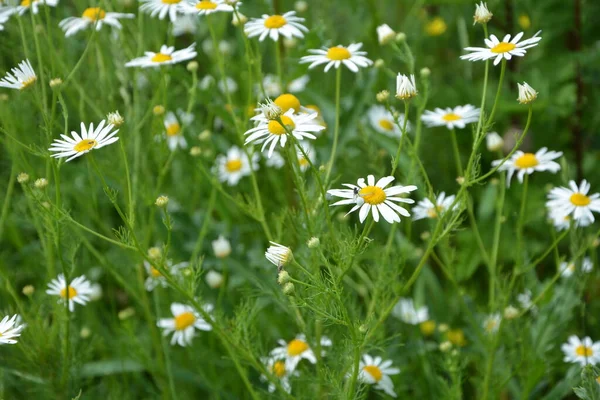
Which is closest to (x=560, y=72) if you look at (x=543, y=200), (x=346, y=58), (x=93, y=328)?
(x=543, y=200)

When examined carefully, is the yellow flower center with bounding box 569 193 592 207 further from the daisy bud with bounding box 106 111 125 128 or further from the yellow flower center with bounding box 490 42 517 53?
the daisy bud with bounding box 106 111 125 128

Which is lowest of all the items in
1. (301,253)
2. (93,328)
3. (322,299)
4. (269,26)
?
(93,328)

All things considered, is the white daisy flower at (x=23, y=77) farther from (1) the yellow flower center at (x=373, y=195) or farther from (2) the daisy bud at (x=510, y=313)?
(2) the daisy bud at (x=510, y=313)

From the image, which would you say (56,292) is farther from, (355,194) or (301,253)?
(355,194)

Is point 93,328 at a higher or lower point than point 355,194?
lower

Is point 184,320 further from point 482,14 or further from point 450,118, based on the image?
point 482,14

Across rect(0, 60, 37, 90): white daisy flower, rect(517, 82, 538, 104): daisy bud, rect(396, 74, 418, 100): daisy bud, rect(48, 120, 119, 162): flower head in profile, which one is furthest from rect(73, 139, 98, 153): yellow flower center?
rect(517, 82, 538, 104): daisy bud

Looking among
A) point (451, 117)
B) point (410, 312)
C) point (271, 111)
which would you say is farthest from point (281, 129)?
point (410, 312)
